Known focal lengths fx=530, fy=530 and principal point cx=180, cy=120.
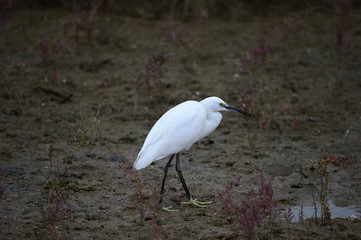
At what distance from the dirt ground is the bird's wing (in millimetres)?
462

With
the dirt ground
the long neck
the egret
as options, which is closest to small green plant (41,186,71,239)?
the dirt ground

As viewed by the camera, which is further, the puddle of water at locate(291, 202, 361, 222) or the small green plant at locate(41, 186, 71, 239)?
the puddle of water at locate(291, 202, 361, 222)

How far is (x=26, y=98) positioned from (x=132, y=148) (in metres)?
2.07

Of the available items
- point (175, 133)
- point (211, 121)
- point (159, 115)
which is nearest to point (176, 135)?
point (175, 133)

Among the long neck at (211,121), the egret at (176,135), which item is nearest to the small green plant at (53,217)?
the egret at (176,135)

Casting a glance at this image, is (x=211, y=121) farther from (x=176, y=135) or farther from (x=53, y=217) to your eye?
(x=53, y=217)

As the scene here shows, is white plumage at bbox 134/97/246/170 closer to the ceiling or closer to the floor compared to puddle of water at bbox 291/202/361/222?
closer to the ceiling

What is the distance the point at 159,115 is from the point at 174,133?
2.36 meters

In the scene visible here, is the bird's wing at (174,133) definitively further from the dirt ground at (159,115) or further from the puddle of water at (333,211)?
the puddle of water at (333,211)

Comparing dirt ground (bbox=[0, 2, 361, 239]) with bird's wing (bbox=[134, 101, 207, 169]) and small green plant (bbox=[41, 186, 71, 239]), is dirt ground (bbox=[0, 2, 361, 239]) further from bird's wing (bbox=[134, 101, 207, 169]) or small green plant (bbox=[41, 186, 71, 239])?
bird's wing (bbox=[134, 101, 207, 169])

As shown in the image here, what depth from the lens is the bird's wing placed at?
491cm

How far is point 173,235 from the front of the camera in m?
4.39

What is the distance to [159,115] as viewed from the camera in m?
7.34

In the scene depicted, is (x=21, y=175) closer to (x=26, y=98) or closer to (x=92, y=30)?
(x=26, y=98)
